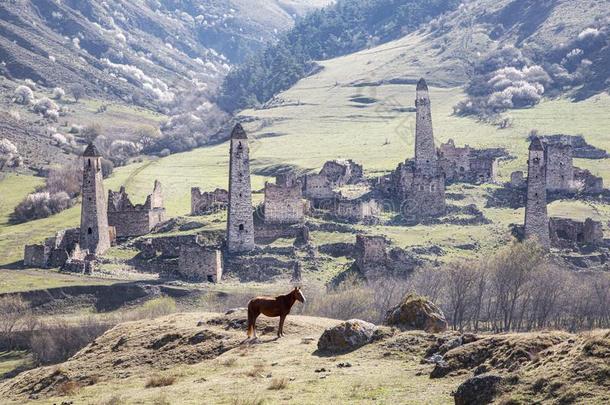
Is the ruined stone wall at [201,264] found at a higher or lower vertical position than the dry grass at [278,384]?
higher

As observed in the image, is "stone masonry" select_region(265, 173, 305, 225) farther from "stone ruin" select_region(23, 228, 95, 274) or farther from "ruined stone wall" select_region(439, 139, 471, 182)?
"ruined stone wall" select_region(439, 139, 471, 182)

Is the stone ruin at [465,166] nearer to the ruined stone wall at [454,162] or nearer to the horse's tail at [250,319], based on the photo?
the ruined stone wall at [454,162]

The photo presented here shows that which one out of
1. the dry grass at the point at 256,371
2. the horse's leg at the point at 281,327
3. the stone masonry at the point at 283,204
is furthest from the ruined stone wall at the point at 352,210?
the dry grass at the point at 256,371

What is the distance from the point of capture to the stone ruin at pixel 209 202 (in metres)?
91.9

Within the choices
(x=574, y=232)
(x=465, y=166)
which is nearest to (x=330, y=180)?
(x=465, y=166)

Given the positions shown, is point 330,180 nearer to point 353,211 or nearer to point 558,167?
point 353,211

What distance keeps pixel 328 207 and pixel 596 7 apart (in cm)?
12379

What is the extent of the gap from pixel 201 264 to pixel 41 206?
119 feet

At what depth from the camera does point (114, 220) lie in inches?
3467

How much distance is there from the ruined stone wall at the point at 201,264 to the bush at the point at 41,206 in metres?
33.1

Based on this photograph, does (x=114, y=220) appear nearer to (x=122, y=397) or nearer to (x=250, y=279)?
(x=250, y=279)

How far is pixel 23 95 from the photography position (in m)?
196

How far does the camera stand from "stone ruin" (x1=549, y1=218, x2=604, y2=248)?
8183cm

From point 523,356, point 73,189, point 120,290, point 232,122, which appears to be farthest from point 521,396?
point 232,122
